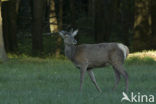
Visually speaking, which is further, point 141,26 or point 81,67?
point 141,26

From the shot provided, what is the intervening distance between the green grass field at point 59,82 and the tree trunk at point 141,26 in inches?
261

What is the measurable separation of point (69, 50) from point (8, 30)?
16.0 m

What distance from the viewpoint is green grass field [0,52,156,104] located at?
12.5 m

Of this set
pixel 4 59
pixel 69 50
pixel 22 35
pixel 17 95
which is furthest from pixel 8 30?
pixel 17 95

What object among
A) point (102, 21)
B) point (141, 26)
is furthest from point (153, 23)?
point (102, 21)

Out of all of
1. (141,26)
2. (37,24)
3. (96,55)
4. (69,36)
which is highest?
(69,36)

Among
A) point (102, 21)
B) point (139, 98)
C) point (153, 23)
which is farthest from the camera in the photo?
point (102, 21)

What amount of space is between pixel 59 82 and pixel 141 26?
48.4 ft

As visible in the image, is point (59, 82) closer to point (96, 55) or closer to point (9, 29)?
point (96, 55)

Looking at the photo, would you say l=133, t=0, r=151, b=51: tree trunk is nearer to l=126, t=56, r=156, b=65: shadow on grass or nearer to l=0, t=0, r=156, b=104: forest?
l=0, t=0, r=156, b=104: forest

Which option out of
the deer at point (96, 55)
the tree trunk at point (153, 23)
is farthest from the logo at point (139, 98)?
the tree trunk at point (153, 23)

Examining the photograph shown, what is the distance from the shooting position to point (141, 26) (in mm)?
31859

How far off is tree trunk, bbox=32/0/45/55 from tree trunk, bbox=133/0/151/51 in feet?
17.3

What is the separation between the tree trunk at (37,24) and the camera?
29428mm
